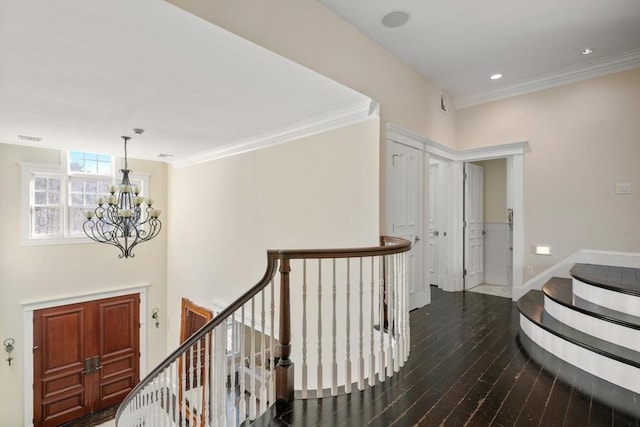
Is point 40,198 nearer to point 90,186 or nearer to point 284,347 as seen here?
point 90,186

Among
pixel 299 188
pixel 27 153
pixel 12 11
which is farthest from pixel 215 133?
pixel 27 153

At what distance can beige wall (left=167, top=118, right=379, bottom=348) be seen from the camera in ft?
11.5

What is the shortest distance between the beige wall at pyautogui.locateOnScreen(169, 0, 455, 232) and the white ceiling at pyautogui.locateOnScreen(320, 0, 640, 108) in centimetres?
13

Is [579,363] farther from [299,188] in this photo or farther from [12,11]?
[12,11]

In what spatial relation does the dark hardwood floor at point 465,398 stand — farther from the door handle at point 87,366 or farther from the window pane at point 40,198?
the window pane at point 40,198

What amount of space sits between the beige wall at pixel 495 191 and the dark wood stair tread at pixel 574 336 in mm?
2143

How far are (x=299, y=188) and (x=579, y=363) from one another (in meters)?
3.26

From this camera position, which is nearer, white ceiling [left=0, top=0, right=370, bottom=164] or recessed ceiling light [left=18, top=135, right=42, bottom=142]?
white ceiling [left=0, top=0, right=370, bottom=164]

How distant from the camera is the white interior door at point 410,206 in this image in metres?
3.62

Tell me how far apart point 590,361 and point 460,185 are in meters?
3.03

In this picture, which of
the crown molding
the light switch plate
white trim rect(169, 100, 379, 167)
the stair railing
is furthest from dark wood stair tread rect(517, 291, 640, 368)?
the crown molding

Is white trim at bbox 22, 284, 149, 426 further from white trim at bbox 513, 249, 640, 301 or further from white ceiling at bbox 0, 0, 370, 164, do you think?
white trim at bbox 513, 249, 640, 301

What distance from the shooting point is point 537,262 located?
431cm

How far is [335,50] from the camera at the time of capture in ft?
9.49
